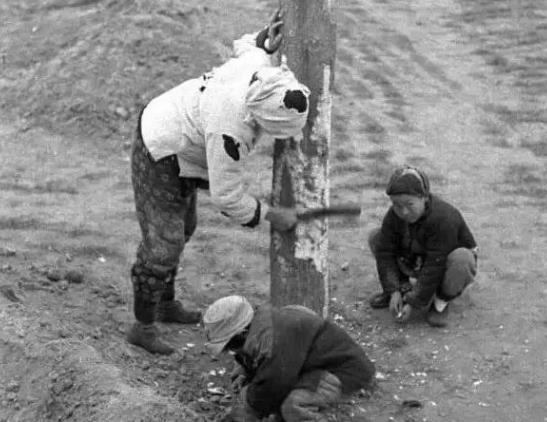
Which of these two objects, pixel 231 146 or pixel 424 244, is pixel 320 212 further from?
pixel 424 244

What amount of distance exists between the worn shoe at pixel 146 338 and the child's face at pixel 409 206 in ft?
4.75

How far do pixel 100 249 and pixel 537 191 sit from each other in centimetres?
348

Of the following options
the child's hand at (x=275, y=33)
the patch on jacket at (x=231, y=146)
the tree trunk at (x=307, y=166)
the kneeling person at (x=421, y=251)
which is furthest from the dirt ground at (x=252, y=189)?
the child's hand at (x=275, y=33)

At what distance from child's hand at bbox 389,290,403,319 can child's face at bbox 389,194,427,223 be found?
518 mm

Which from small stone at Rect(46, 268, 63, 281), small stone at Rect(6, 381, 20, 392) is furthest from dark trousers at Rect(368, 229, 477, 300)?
small stone at Rect(6, 381, 20, 392)

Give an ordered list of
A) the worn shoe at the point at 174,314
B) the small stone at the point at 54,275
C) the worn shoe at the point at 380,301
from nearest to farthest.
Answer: the worn shoe at the point at 174,314 → the worn shoe at the point at 380,301 → the small stone at the point at 54,275

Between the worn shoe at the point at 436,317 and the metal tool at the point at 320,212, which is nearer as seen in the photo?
the metal tool at the point at 320,212

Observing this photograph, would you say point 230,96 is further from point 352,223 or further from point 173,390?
point 352,223

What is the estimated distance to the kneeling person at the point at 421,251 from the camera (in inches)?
207

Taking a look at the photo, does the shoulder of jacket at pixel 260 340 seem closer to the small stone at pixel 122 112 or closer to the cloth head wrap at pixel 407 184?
the cloth head wrap at pixel 407 184

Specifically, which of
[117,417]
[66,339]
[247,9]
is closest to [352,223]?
[66,339]


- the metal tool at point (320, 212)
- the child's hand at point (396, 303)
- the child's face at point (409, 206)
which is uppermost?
the metal tool at point (320, 212)

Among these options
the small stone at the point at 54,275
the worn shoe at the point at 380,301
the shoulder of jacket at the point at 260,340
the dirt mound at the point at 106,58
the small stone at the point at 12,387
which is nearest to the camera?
the shoulder of jacket at the point at 260,340

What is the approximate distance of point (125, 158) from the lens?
8.48 m
